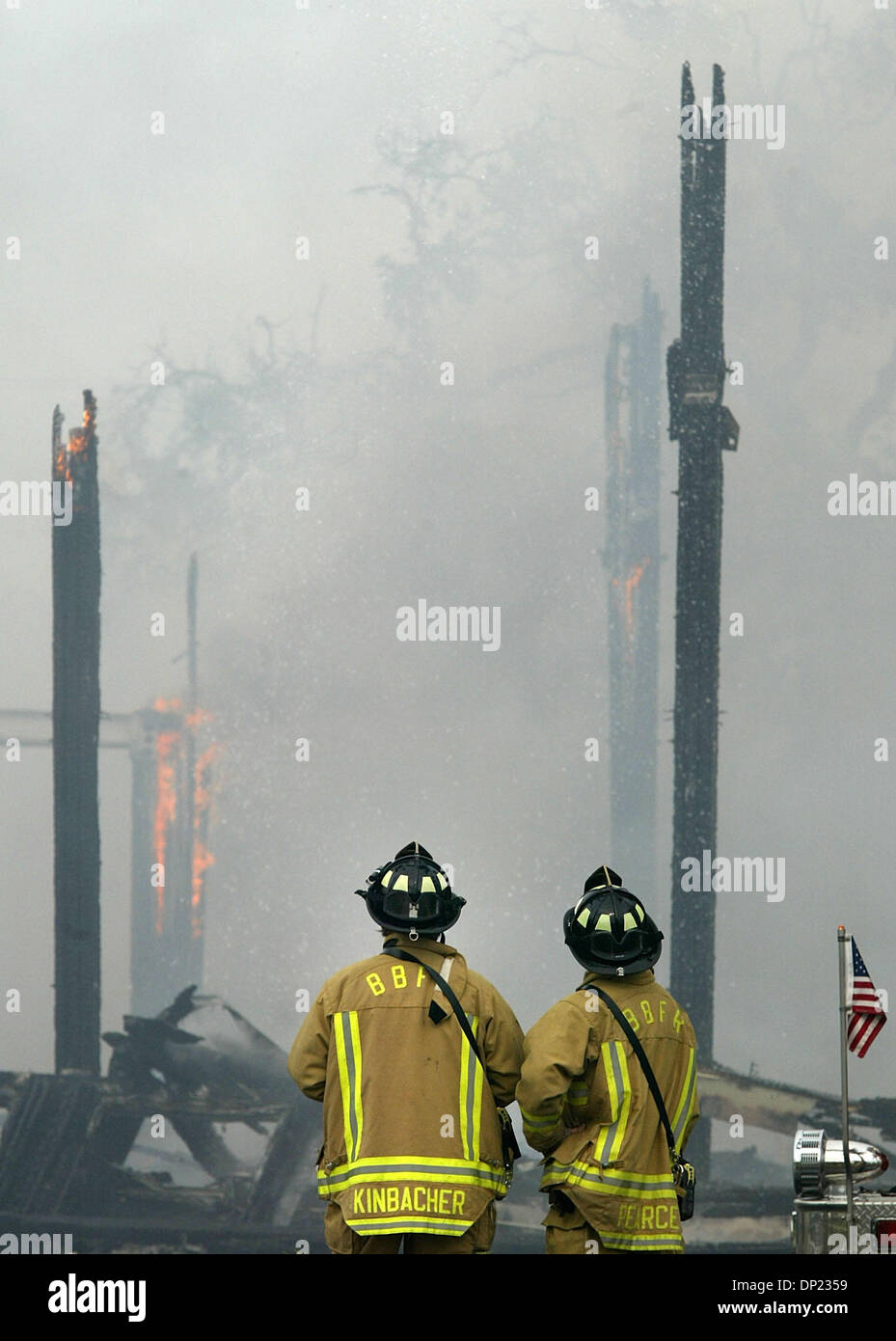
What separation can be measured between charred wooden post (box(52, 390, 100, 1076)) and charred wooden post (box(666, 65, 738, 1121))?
4621 mm

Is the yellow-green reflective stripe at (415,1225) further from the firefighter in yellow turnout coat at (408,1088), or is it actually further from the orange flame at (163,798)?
the orange flame at (163,798)

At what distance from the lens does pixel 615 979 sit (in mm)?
4480

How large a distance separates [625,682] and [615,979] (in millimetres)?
7720

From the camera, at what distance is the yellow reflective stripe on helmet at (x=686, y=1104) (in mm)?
4520

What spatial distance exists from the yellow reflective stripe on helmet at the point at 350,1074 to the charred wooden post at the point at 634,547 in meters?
7.87

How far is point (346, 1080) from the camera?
4.33 m

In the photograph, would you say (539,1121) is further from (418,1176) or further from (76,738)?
(76,738)

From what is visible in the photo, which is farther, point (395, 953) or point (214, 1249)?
point (214, 1249)

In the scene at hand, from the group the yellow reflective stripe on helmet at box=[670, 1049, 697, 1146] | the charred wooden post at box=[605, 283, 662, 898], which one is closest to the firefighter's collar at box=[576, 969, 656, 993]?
the yellow reflective stripe on helmet at box=[670, 1049, 697, 1146]

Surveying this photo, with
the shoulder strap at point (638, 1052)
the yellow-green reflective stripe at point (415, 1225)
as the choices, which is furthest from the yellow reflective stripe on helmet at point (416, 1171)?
the shoulder strap at point (638, 1052)

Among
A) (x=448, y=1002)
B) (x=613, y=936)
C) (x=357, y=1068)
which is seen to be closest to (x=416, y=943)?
(x=448, y=1002)
